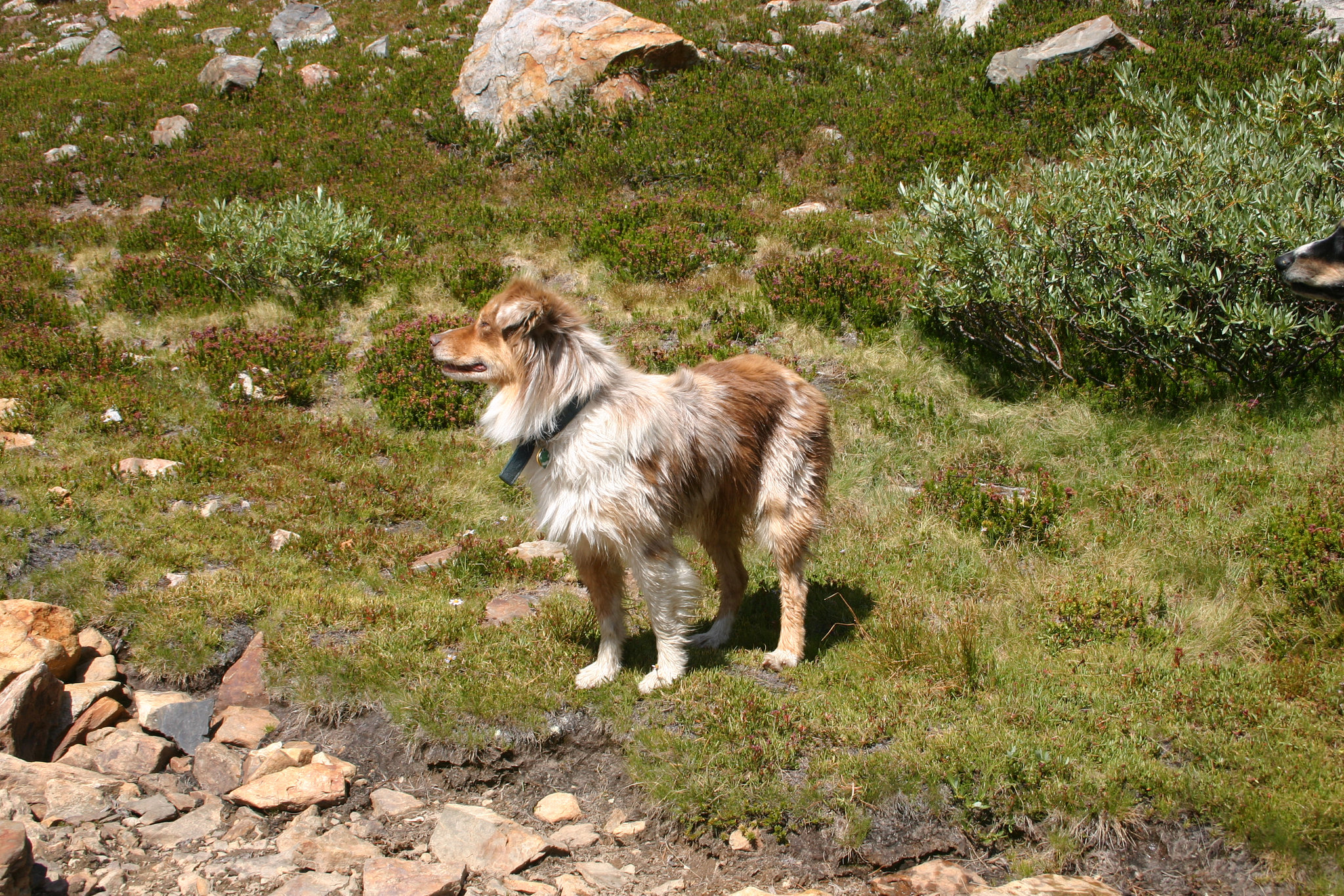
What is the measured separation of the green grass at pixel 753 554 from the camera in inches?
173

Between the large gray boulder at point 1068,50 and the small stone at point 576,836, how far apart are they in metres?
15.1

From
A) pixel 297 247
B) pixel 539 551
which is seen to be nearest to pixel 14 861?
pixel 539 551

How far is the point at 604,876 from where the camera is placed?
13.1ft

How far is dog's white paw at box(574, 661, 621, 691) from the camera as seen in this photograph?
17.0ft

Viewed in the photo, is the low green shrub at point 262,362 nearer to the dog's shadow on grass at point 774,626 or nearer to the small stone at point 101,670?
the small stone at point 101,670

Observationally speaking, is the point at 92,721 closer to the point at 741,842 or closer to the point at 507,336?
the point at 507,336

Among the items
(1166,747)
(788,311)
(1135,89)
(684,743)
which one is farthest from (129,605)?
(1135,89)

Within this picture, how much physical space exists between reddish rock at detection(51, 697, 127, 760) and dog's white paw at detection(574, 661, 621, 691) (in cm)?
258

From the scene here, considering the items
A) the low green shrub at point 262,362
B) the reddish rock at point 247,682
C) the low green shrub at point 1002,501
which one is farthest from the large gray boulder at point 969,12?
the reddish rock at point 247,682

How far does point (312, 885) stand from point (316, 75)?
18890mm

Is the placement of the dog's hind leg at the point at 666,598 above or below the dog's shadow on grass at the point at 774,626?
above

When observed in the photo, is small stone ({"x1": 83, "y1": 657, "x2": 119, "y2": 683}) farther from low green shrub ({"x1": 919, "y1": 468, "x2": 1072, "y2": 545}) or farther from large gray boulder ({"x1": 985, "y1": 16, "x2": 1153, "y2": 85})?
large gray boulder ({"x1": 985, "y1": 16, "x2": 1153, "y2": 85})

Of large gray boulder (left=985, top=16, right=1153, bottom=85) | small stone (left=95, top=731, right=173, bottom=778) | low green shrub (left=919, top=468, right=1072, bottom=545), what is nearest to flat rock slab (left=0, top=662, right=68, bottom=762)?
small stone (left=95, top=731, right=173, bottom=778)

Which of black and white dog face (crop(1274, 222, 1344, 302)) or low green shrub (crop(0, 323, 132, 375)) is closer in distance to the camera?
black and white dog face (crop(1274, 222, 1344, 302))
